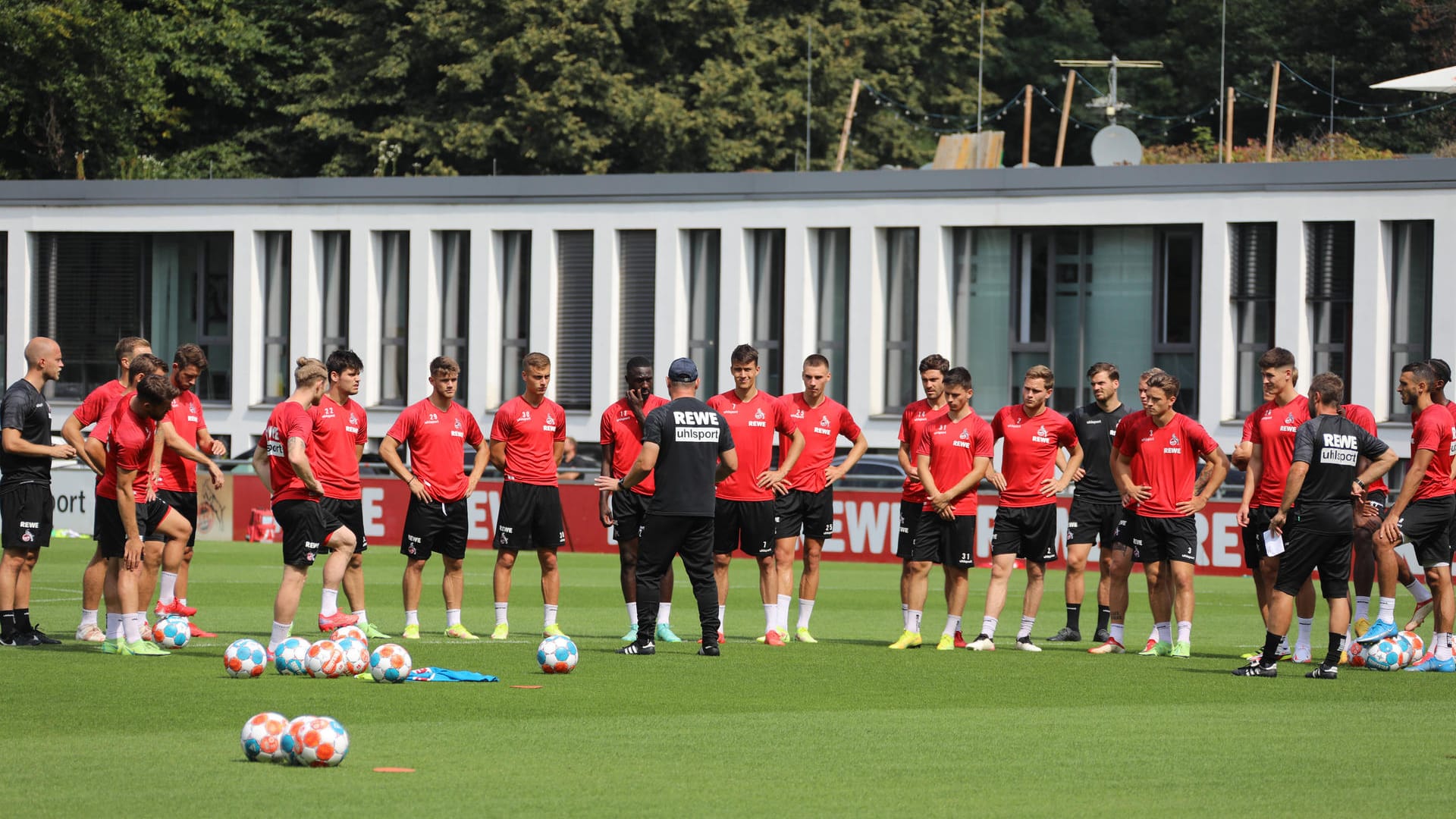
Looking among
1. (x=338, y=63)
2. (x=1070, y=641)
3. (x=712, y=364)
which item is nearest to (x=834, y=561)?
(x=712, y=364)

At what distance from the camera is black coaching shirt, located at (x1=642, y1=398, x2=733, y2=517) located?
14.3m

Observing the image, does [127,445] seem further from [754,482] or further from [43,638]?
[754,482]

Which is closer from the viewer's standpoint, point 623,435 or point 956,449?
point 956,449

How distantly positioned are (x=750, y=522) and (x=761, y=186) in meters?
21.6

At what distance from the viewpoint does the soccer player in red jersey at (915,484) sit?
15430 millimetres

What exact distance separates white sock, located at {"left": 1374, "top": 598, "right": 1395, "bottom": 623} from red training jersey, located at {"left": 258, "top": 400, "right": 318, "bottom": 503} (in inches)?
311

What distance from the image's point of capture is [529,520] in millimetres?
15758

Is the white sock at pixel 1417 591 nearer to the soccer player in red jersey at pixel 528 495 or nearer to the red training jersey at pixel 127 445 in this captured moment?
the soccer player in red jersey at pixel 528 495

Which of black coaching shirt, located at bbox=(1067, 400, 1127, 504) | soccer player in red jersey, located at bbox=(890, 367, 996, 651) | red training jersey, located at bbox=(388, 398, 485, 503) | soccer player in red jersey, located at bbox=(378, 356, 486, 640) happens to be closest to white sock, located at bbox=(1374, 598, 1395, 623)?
black coaching shirt, located at bbox=(1067, 400, 1127, 504)

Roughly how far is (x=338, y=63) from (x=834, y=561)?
105 ft

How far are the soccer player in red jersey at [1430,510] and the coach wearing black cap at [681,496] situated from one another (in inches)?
186

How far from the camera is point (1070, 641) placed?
54.7ft

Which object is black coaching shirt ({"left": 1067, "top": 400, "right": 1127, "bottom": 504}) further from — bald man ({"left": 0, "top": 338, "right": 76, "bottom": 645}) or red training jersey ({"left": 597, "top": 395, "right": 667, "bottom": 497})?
bald man ({"left": 0, "top": 338, "right": 76, "bottom": 645})

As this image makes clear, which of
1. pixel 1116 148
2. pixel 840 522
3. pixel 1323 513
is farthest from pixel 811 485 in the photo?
pixel 1116 148
